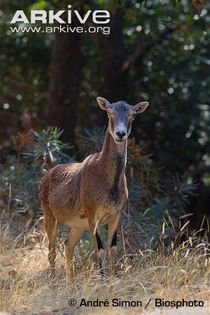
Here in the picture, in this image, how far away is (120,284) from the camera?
905 cm

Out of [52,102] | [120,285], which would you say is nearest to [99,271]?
[120,285]

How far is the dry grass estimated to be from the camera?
8695 millimetres

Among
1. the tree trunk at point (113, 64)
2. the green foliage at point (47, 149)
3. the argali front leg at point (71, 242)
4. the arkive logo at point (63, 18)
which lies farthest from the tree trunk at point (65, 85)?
the argali front leg at point (71, 242)

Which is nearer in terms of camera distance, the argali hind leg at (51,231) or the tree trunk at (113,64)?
the argali hind leg at (51,231)

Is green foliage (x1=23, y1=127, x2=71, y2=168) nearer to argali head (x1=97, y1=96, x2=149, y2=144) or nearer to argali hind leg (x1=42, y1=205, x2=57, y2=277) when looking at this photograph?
argali hind leg (x1=42, y1=205, x2=57, y2=277)

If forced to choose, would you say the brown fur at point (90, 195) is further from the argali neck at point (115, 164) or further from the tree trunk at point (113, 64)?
the tree trunk at point (113, 64)

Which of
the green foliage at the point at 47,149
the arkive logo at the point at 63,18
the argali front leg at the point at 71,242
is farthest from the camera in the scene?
the green foliage at the point at 47,149

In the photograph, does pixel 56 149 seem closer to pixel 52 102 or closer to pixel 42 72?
pixel 52 102

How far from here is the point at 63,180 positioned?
10.3m

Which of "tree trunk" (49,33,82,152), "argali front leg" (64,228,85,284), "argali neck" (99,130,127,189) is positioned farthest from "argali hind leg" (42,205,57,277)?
"tree trunk" (49,33,82,152)

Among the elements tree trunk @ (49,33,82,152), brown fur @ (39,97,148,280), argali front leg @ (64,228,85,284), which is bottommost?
argali front leg @ (64,228,85,284)

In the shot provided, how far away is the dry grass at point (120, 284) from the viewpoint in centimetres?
870

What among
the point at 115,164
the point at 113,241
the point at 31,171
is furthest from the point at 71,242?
the point at 31,171

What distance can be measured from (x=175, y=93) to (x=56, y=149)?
16.5 ft
